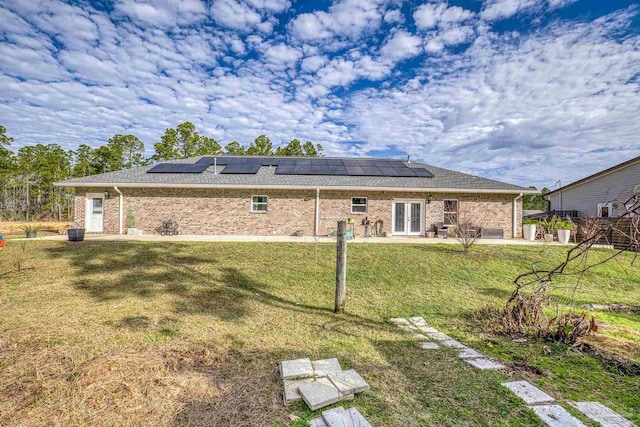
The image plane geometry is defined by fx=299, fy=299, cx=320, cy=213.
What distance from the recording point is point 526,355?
365cm

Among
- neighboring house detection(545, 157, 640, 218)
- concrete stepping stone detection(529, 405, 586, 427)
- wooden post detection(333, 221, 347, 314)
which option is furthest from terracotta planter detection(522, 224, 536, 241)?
concrete stepping stone detection(529, 405, 586, 427)

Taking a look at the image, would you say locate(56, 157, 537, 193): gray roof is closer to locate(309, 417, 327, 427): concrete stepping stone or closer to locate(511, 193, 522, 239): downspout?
locate(511, 193, 522, 239): downspout

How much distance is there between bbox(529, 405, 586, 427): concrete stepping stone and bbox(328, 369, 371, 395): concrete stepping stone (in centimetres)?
136

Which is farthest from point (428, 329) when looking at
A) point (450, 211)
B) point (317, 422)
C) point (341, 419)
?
point (450, 211)

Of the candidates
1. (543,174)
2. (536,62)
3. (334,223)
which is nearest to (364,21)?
(536,62)

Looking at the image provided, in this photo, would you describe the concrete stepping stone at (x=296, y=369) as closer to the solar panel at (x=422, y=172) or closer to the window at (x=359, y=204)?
the window at (x=359, y=204)

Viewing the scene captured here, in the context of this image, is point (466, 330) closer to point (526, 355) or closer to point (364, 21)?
point (526, 355)

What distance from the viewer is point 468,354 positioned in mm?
3641

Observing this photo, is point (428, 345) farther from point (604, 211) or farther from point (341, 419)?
point (604, 211)

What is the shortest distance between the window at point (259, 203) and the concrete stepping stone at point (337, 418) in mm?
11943

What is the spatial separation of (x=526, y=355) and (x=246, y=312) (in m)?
4.01

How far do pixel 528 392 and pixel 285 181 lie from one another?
486 inches

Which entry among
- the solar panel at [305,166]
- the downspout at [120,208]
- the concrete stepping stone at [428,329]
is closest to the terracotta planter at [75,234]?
the downspout at [120,208]

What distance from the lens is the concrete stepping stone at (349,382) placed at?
262 centimetres
